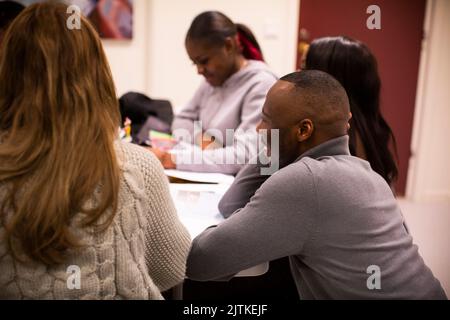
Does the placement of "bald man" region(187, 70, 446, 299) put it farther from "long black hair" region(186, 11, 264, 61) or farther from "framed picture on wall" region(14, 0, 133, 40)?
"framed picture on wall" region(14, 0, 133, 40)

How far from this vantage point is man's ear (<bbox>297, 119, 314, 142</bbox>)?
1000 mm

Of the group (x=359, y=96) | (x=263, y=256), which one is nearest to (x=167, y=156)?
(x=359, y=96)

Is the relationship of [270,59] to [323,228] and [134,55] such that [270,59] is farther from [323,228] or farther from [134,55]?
[323,228]

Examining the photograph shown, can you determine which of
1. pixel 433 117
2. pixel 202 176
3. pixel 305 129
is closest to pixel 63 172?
pixel 305 129

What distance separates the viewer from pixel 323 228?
0.92 m

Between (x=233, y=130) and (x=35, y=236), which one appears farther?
(x=233, y=130)

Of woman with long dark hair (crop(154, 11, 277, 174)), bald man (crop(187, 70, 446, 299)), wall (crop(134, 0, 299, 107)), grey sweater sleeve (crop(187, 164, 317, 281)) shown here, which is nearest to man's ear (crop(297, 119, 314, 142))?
bald man (crop(187, 70, 446, 299))

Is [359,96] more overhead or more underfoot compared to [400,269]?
more overhead

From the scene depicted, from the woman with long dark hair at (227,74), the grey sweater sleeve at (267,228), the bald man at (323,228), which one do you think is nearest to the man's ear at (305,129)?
the bald man at (323,228)

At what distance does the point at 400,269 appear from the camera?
37.2 inches

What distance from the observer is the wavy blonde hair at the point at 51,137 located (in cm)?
76

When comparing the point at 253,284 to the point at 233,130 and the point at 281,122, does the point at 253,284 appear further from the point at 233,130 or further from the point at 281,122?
the point at 281,122

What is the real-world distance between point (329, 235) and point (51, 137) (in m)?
0.54
